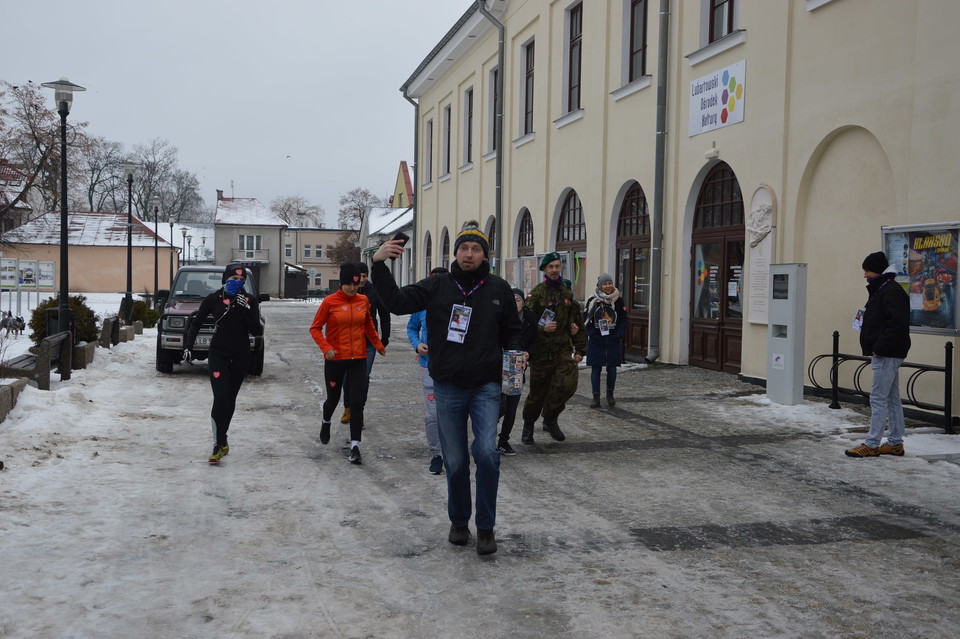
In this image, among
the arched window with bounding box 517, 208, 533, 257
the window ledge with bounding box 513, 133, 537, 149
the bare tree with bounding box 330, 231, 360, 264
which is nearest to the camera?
the window ledge with bounding box 513, 133, 537, 149

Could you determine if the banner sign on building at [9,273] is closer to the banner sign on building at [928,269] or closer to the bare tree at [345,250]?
the banner sign on building at [928,269]

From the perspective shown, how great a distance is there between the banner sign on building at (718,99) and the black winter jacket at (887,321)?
5.79m

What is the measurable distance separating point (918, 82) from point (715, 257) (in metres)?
4.93

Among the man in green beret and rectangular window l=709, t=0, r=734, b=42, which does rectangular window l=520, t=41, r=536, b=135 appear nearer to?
rectangular window l=709, t=0, r=734, b=42

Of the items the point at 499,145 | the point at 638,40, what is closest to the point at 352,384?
the point at 638,40

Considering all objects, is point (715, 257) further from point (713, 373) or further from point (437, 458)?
point (437, 458)

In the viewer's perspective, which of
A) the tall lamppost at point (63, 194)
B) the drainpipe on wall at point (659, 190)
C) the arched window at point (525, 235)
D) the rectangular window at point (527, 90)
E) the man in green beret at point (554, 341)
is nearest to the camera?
the man in green beret at point (554, 341)

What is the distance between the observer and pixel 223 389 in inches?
298

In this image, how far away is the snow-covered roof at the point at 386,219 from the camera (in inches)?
2191

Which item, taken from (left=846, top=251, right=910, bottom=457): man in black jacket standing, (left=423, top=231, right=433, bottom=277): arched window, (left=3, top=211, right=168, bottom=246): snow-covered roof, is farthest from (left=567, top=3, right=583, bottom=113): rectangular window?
(left=3, top=211, right=168, bottom=246): snow-covered roof

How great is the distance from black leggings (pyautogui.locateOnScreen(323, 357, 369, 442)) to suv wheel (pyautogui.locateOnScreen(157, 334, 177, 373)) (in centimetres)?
707

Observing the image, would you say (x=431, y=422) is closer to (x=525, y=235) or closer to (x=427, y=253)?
(x=525, y=235)

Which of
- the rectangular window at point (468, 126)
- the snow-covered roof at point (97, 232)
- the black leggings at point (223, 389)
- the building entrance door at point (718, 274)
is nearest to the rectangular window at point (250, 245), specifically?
the snow-covered roof at point (97, 232)

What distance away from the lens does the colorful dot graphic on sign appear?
13.0 meters
